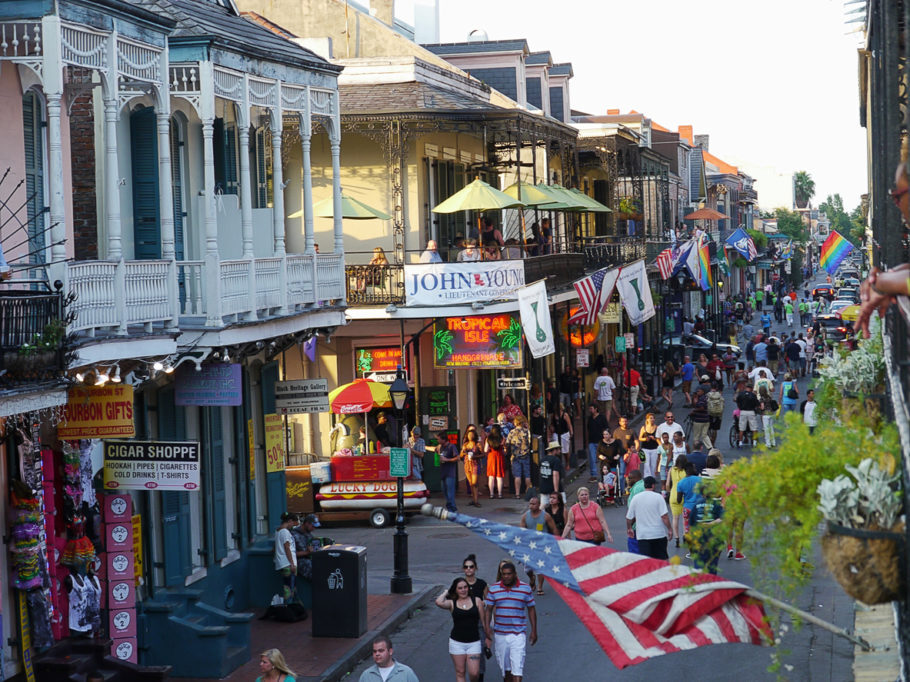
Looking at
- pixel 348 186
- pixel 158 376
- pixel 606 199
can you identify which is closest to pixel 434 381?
pixel 348 186

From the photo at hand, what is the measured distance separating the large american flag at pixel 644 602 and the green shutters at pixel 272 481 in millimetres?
11137

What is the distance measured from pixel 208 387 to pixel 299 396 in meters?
4.36

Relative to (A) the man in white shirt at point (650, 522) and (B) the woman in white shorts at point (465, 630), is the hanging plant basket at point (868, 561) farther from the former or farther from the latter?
(A) the man in white shirt at point (650, 522)

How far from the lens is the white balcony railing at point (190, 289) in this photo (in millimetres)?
12258

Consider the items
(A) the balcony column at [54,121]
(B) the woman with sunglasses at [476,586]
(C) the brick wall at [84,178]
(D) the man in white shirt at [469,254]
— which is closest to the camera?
(A) the balcony column at [54,121]

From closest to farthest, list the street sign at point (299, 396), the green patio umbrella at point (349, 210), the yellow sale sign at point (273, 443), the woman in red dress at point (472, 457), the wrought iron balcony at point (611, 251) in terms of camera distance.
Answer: the yellow sale sign at point (273, 443)
the street sign at point (299, 396)
the green patio umbrella at point (349, 210)
the woman in red dress at point (472, 457)
the wrought iron balcony at point (611, 251)

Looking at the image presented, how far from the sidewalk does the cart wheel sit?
5608mm

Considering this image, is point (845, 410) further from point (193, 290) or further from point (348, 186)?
point (348, 186)

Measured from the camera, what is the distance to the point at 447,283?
1036 inches

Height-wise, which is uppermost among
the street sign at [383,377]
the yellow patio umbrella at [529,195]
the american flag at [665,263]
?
the yellow patio umbrella at [529,195]

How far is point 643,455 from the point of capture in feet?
80.9

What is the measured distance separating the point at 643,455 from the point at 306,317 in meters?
9.18

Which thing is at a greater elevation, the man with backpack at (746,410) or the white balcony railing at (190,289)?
the white balcony railing at (190,289)

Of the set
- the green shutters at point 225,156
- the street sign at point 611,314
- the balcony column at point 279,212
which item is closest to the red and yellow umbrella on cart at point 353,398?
the green shutters at point 225,156
